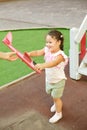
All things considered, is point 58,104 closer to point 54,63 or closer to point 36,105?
point 36,105

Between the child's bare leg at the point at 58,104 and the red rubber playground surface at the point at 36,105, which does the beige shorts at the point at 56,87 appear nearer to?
the child's bare leg at the point at 58,104

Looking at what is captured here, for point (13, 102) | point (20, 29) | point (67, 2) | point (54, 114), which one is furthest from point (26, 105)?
point (67, 2)

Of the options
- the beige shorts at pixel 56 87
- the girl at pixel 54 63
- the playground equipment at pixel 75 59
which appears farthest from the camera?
the playground equipment at pixel 75 59

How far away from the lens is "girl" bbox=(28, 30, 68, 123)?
1965 millimetres

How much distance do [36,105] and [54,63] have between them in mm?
695

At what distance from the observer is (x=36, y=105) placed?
248 centimetres

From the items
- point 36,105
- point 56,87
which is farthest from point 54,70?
point 36,105

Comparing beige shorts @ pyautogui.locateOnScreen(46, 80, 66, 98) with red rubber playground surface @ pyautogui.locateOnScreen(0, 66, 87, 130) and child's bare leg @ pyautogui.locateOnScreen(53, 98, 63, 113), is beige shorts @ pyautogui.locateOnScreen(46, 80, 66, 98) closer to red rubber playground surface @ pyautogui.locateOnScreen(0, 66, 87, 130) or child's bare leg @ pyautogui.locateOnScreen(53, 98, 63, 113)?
child's bare leg @ pyautogui.locateOnScreen(53, 98, 63, 113)

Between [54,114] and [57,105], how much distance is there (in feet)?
0.37

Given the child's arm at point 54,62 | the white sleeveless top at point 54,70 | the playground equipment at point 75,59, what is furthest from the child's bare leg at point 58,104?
the playground equipment at point 75,59

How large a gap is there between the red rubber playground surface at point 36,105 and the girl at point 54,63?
0.11 meters

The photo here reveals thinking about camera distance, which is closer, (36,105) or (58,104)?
(58,104)

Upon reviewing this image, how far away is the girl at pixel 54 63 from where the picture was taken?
→ 1.96 metres

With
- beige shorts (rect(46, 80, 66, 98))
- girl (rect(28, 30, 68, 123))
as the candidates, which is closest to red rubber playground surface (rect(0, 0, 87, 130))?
girl (rect(28, 30, 68, 123))
